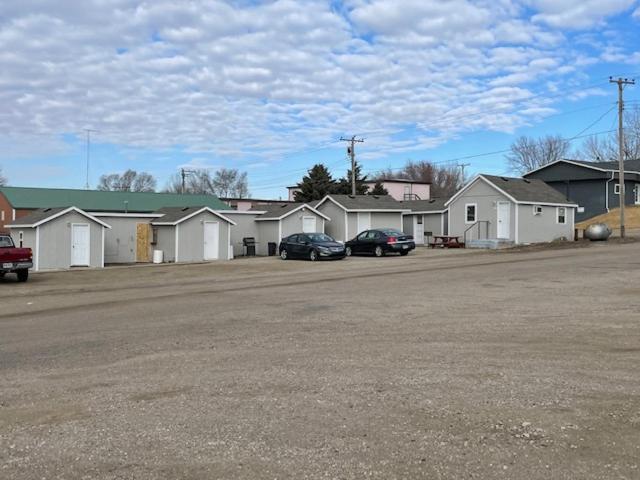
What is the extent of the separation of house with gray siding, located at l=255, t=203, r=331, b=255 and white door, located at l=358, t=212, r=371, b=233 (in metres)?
2.05

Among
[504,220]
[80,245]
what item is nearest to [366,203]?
[504,220]

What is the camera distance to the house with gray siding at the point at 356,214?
40031mm

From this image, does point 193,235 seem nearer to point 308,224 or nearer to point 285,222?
point 285,222

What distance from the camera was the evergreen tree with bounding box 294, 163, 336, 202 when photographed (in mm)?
61156

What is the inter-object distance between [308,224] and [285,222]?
1896 millimetres

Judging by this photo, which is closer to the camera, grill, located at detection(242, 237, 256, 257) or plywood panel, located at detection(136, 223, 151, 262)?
plywood panel, located at detection(136, 223, 151, 262)

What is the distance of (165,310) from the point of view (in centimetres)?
1237

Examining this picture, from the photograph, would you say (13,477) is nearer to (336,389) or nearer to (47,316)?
(336,389)

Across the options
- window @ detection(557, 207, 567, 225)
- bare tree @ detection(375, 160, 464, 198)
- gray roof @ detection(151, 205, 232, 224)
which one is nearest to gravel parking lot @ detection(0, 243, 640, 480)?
gray roof @ detection(151, 205, 232, 224)

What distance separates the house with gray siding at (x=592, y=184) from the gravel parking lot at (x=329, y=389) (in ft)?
125

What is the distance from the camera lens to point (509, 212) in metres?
35.9

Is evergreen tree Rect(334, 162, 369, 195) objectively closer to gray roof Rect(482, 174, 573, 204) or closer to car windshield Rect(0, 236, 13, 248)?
gray roof Rect(482, 174, 573, 204)

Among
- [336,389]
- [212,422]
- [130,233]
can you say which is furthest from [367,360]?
[130,233]

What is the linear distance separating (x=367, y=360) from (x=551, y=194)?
114 feet
